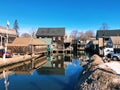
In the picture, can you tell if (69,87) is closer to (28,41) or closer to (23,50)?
(23,50)

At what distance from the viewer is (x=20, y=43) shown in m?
53.2

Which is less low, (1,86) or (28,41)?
(28,41)

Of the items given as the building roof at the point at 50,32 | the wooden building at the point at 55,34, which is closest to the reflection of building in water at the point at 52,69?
the wooden building at the point at 55,34

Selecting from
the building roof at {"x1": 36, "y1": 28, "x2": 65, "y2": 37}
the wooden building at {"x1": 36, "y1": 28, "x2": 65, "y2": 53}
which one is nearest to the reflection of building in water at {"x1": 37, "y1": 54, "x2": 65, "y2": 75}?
the wooden building at {"x1": 36, "y1": 28, "x2": 65, "y2": 53}

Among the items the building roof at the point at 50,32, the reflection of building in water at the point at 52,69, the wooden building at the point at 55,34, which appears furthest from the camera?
the building roof at the point at 50,32

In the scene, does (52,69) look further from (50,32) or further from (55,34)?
(50,32)

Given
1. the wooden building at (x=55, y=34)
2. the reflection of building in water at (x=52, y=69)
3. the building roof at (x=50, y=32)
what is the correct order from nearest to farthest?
the reflection of building in water at (x=52, y=69)
the wooden building at (x=55, y=34)
the building roof at (x=50, y=32)

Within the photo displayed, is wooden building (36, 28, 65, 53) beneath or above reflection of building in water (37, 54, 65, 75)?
above

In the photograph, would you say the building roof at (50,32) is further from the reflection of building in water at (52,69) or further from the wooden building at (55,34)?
the reflection of building in water at (52,69)

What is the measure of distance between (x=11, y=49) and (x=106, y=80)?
4059 cm

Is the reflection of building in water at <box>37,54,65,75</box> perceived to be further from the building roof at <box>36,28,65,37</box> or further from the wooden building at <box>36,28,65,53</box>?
the building roof at <box>36,28,65,37</box>

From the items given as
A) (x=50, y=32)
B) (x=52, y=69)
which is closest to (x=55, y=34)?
(x=50, y=32)

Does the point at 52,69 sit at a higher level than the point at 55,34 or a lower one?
lower

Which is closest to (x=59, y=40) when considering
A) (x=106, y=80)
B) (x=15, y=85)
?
(x=15, y=85)
